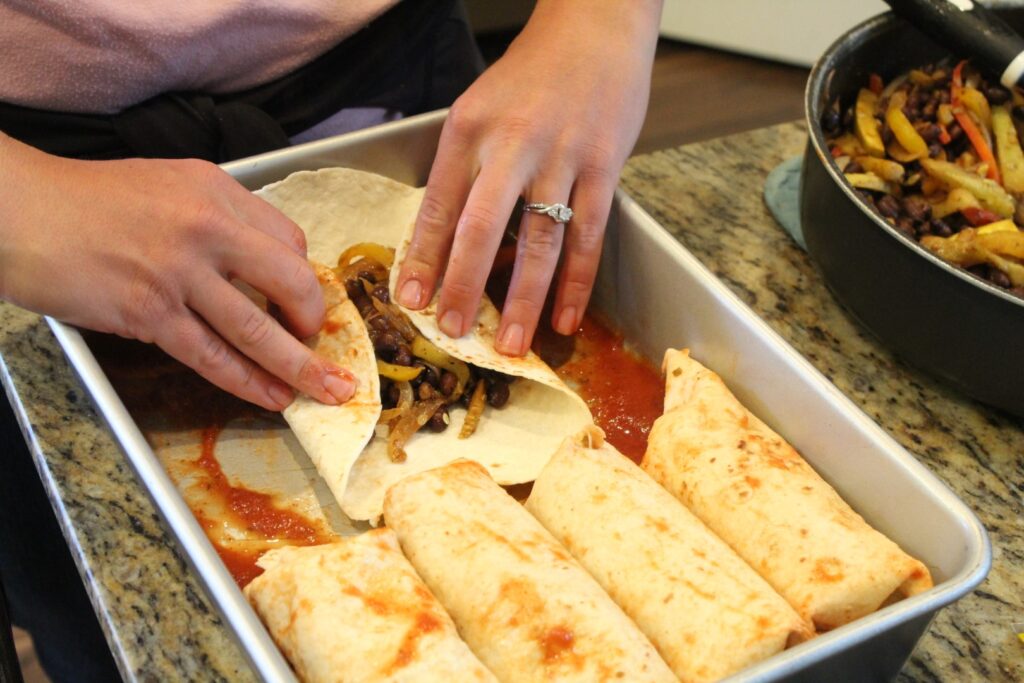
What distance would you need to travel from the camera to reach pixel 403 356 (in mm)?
2037

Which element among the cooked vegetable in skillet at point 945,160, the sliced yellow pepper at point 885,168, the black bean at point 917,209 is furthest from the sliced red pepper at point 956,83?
the black bean at point 917,209

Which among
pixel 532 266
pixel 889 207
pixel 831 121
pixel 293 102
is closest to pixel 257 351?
pixel 532 266

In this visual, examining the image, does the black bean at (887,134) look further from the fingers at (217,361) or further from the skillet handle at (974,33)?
the fingers at (217,361)

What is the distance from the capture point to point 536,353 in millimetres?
2154

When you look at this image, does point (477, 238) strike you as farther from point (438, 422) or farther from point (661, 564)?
point (661, 564)

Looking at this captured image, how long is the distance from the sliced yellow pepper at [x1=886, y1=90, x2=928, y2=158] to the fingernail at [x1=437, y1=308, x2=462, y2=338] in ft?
4.05

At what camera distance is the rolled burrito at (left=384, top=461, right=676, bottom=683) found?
1413mm

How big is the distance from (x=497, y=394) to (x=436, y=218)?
1.27ft

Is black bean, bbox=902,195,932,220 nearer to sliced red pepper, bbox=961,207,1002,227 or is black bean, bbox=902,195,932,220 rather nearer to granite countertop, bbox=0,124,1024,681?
sliced red pepper, bbox=961,207,1002,227

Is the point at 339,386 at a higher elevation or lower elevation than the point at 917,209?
lower

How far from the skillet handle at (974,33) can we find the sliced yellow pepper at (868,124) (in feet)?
0.85

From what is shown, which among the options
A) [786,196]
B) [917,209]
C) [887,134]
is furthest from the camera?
[786,196]

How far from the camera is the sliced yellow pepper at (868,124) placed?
2.40 meters

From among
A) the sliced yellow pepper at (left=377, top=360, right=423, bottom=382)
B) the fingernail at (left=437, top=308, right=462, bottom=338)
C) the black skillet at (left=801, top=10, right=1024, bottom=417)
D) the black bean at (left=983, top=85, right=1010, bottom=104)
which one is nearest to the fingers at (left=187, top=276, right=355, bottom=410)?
the sliced yellow pepper at (left=377, top=360, right=423, bottom=382)
